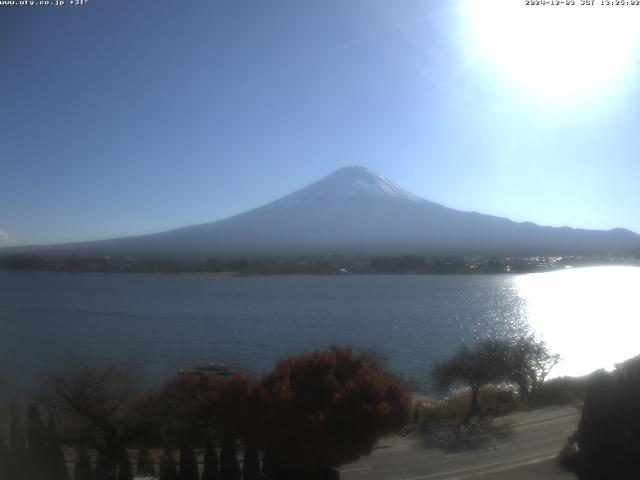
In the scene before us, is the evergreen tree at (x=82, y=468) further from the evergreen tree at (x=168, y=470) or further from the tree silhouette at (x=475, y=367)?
the tree silhouette at (x=475, y=367)

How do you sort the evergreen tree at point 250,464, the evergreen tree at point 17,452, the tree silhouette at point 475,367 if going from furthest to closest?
the tree silhouette at point 475,367
the evergreen tree at point 250,464
the evergreen tree at point 17,452

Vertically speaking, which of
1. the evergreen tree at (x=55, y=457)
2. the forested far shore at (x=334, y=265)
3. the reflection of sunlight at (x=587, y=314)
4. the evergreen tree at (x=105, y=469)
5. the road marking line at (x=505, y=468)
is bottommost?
the road marking line at (x=505, y=468)

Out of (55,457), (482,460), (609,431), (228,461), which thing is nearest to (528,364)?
(609,431)

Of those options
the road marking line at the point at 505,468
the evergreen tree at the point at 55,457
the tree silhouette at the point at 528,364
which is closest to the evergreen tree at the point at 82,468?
the evergreen tree at the point at 55,457

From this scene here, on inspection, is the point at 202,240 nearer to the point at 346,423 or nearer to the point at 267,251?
the point at 267,251

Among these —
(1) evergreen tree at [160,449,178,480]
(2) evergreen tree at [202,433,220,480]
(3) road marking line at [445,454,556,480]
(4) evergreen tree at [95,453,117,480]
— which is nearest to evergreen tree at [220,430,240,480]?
(2) evergreen tree at [202,433,220,480]

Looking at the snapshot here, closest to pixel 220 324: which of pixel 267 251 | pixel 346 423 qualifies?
pixel 346 423
